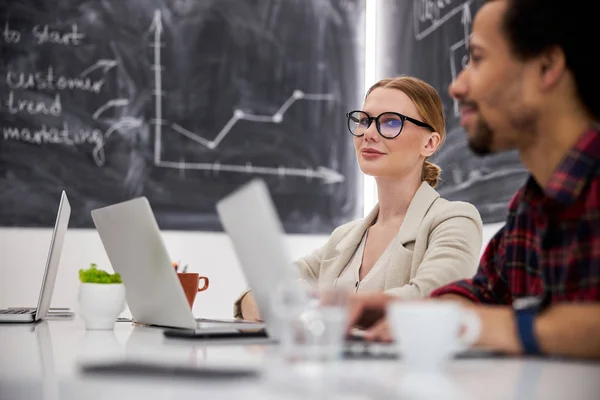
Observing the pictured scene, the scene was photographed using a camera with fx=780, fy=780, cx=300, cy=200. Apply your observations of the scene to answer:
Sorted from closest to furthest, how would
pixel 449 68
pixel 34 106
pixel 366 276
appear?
A: pixel 366 276 < pixel 449 68 < pixel 34 106

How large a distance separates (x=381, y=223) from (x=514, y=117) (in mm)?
1107

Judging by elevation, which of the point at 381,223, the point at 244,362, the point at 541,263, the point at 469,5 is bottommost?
the point at 244,362

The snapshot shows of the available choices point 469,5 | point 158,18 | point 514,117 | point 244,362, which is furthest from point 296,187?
point 244,362

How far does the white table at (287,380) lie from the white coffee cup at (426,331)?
0.08 ft

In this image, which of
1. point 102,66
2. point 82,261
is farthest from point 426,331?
point 102,66

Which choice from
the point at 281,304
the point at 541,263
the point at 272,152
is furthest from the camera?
the point at 272,152

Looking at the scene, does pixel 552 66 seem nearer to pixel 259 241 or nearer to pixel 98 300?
pixel 259 241

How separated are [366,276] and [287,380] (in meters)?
1.56

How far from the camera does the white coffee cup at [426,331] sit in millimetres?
886

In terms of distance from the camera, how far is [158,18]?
368 cm

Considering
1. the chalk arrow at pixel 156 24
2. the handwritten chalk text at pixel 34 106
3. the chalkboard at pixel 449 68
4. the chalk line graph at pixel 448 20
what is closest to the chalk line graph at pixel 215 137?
the chalk arrow at pixel 156 24

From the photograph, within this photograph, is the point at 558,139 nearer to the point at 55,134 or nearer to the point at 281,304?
the point at 281,304

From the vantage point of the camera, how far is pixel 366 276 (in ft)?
7.63

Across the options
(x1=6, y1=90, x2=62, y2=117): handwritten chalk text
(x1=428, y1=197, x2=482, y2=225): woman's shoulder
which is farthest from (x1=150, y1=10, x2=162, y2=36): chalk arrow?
(x1=428, y1=197, x2=482, y2=225): woman's shoulder
